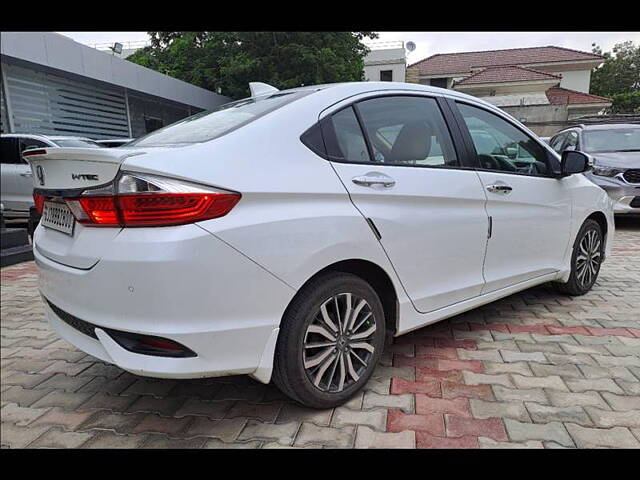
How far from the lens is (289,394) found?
6.62ft

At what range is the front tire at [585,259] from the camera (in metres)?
3.70

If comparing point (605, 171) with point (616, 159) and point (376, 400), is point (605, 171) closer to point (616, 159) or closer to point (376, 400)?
point (616, 159)

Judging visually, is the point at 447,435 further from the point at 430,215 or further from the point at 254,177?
the point at 254,177

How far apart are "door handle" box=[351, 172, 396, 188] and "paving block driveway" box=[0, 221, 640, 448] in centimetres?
107

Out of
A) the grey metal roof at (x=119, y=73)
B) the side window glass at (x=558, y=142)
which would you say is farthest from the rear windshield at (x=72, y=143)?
the side window glass at (x=558, y=142)

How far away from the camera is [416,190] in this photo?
233 centimetres

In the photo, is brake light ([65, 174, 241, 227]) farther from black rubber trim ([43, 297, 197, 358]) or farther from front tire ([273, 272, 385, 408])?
front tire ([273, 272, 385, 408])

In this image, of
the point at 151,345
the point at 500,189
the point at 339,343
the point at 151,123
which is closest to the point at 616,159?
the point at 500,189

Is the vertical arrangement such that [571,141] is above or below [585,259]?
above

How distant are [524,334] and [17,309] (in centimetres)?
291

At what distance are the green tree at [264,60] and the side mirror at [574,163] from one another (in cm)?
1342

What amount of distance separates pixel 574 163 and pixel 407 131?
1.61 metres

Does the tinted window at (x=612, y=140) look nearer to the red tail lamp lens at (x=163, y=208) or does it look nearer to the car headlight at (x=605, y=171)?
the car headlight at (x=605, y=171)
